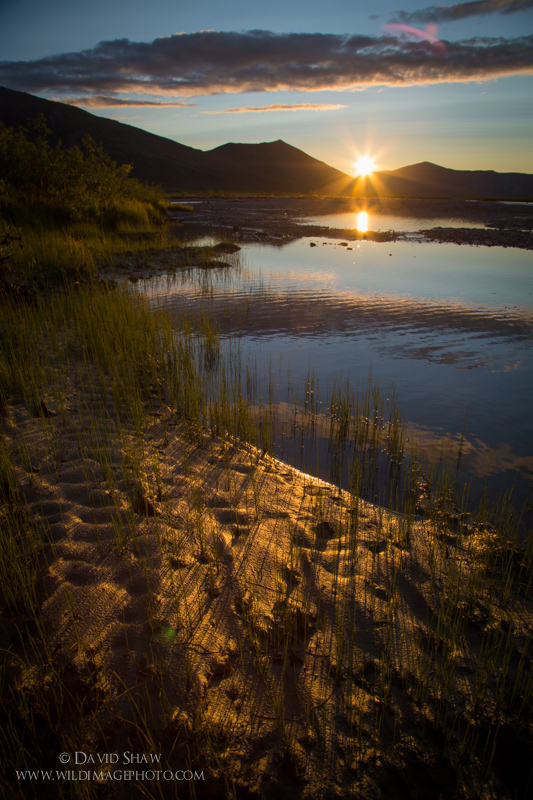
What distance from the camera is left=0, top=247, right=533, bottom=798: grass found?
2.18 meters

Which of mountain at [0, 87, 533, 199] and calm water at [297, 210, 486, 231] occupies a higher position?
mountain at [0, 87, 533, 199]

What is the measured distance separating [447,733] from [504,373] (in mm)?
6956

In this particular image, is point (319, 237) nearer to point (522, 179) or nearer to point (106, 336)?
point (106, 336)

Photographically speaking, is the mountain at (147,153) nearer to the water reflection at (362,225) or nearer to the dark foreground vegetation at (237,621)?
the water reflection at (362,225)

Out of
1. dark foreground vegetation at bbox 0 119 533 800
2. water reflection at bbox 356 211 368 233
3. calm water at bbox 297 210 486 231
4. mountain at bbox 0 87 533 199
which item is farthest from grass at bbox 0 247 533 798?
mountain at bbox 0 87 533 199

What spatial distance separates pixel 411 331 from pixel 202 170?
132 m

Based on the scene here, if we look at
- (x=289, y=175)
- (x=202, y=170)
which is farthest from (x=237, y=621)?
(x=289, y=175)

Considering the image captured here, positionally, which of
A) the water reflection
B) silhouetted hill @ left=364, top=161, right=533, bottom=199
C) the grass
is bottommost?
the grass

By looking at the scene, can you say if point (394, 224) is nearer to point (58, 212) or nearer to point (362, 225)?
point (362, 225)

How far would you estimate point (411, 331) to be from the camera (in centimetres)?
1023

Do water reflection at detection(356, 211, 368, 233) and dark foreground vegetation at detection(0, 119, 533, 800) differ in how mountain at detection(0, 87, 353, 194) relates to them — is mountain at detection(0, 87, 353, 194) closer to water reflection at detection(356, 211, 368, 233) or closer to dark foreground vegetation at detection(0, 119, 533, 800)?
water reflection at detection(356, 211, 368, 233)

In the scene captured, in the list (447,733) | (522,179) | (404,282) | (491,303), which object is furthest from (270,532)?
(522,179)

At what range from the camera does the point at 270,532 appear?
376cm

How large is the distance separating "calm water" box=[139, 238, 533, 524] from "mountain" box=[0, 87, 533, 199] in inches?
2899
